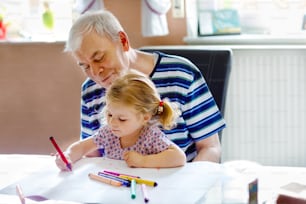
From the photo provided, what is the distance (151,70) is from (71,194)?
27.5 inches

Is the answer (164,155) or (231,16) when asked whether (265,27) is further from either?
(164,155)

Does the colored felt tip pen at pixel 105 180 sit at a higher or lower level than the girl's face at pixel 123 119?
lower

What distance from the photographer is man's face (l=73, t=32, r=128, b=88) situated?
1519 millimetres

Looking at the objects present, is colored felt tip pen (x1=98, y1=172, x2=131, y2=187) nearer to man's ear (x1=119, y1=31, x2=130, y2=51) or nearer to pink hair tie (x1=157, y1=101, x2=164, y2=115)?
pink hair tie (x1=157, y1=101, x2=164, y2=115)

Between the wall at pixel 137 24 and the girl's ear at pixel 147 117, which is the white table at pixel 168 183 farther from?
the wall at pixel 137 24

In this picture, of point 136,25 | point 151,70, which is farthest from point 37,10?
point 151,70

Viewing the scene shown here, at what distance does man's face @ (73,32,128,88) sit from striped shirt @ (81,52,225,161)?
0.48ft

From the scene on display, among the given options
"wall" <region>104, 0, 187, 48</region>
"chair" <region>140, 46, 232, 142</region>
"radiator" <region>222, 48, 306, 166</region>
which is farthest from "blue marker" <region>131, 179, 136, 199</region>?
"wall" <region>104, 0, 187, 48</region>

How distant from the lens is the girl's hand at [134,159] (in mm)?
1198

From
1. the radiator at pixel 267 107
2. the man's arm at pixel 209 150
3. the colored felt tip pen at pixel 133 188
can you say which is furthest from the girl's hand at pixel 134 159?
the radiator at pixel 267 107

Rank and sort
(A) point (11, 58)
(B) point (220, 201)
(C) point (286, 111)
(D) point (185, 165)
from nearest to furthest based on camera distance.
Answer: (B) point (220, 201) → (D) point (185, 165) → (C) point (286, 111) → (A) point (11, 58)

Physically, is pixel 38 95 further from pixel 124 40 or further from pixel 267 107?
pixel 124 40

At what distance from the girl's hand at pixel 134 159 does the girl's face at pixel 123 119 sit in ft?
0.26

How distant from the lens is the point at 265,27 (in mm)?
3154
